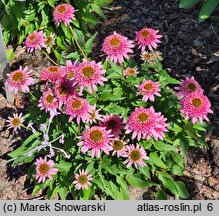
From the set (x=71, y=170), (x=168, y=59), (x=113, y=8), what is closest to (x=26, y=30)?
(x=113, y=8)

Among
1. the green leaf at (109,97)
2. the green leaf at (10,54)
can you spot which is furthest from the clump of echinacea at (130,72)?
the green leaf at (10,54)

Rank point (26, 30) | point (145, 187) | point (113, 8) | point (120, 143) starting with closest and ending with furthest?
point (120, 143)
point (145, 187)
point (26, 30)
point (113, 8)

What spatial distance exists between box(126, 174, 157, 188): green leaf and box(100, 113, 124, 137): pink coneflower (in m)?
0.34

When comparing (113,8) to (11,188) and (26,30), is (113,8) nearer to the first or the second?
(26,30)

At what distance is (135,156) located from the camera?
2.64 m

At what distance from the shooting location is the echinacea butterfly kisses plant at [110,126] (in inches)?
98.8

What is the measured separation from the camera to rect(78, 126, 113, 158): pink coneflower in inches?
97.9

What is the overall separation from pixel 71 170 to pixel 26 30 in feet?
4.95

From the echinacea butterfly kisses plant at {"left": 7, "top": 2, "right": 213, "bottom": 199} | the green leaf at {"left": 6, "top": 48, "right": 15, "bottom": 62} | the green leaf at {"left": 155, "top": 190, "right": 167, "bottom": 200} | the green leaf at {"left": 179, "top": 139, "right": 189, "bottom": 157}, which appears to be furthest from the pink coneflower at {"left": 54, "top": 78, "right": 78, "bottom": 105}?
the green leaf at {"left": 6, "top": 48, "right": 15, "bottom": 62}

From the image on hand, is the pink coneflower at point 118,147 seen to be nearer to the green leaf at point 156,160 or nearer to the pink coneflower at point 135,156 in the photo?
the pink coneflower at point 135,156

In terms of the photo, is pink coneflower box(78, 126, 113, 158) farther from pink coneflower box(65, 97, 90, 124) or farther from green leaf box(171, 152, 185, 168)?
green leaf box(171, 152, 185, 168)

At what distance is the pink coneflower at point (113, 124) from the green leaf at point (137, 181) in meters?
0.34

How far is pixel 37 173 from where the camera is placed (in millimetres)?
2625

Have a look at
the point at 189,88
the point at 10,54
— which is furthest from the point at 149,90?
the point at 10,54
